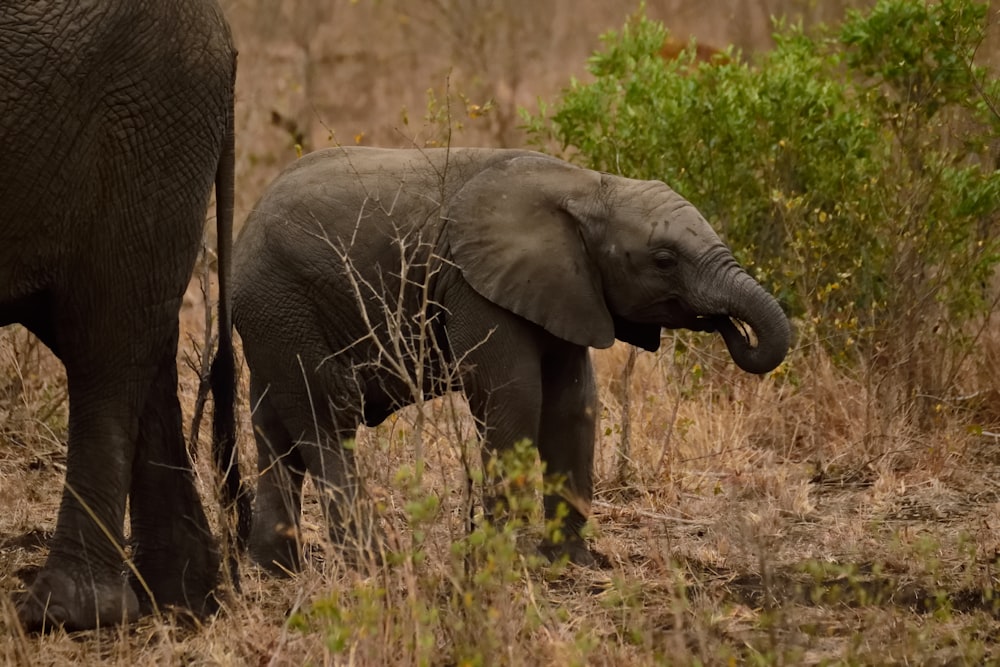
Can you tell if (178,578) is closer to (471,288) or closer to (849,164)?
(471,288)

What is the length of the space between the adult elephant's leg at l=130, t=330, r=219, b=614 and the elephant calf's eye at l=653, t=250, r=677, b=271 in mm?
1738

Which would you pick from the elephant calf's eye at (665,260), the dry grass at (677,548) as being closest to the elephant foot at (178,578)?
the dry grass at (677,548)

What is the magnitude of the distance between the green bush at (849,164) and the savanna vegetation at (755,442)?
0.02 metres

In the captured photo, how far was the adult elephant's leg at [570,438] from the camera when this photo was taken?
5.88 meters

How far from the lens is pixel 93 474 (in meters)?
4.72

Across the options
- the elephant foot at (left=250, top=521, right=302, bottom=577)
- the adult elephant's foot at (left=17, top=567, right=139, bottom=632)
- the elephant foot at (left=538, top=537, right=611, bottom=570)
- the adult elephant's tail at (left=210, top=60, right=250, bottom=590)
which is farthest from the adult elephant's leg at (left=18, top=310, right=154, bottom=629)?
the elephant foot at (left=538, top=537, right=611, bottom=570)

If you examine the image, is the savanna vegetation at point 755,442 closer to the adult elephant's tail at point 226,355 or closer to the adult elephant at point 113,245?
the adult elephant at point 113,245

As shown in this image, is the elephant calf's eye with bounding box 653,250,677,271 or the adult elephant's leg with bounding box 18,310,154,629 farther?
the elephant calf's eye with bounding box 653,250,677,271

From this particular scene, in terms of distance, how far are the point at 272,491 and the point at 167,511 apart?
47.5 inches

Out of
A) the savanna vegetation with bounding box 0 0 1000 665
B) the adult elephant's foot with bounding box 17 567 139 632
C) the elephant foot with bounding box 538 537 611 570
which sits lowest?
the adult elephant's foot with bounding box 17 567 139 632

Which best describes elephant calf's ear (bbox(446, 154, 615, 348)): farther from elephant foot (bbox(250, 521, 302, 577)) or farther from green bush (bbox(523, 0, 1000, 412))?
green bush (bbox(523, 0, 1000, 412))

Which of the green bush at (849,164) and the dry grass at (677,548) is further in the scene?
the green bush at (849,164)

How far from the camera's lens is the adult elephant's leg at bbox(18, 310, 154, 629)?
15.3 feet

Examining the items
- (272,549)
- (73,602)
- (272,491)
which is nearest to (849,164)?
(272,491)
